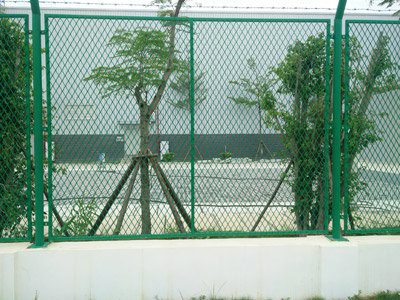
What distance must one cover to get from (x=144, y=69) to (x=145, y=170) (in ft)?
3.97

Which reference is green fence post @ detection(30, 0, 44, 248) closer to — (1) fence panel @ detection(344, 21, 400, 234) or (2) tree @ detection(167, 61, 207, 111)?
(2) tree @ detection(167, 61, 207, 111)

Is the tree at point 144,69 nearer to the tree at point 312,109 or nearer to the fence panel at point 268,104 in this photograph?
the fence panel at point 268,104

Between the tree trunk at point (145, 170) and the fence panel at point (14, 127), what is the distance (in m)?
1.25

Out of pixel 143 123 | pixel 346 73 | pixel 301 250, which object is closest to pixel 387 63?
pixel 346 73

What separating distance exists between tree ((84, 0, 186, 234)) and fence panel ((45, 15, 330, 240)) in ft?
0.04

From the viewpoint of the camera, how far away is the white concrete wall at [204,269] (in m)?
3.51

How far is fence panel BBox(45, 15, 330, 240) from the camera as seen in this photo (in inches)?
153

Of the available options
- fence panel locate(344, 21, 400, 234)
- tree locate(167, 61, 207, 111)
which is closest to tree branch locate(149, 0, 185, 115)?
tree locate(167, 61, 207, 111)

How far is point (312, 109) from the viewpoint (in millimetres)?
4340

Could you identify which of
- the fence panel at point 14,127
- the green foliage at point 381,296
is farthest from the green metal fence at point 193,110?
the green foliage at point 381,296

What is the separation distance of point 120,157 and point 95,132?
1.42 feet

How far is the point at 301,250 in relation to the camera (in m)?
3.66

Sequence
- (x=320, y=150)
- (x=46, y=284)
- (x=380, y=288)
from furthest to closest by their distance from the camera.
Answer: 1. (x=320, y=150)
2. (x=380, y=288)
3. (x=46, y=284)

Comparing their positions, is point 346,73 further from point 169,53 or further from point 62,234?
point 62,234
